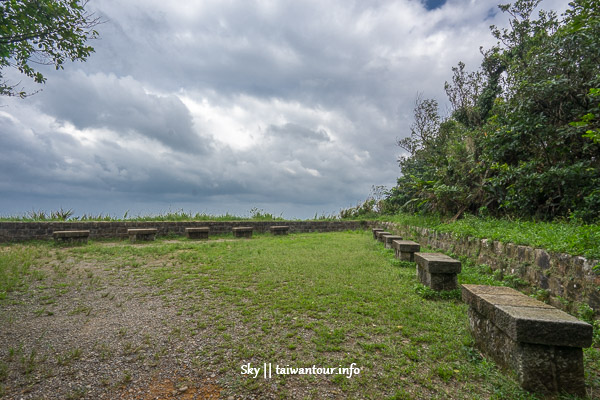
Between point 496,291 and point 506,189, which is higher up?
point 506,189

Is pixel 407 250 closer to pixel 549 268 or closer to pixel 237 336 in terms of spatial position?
pixel 549 268

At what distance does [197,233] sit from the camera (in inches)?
421

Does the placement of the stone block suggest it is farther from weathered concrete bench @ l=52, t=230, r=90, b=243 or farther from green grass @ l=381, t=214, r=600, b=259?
weathered concrete bench @ l=52, t=230, r=90, b=243

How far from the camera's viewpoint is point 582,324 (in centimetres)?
198

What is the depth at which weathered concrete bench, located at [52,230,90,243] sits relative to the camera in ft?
27.9

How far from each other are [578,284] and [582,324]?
4.95 ft

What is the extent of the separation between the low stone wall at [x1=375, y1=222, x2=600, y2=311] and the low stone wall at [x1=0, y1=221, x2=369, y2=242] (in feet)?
29.6

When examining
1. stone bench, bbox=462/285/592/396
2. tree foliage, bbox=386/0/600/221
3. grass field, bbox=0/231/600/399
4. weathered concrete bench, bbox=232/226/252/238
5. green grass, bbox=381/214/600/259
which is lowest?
grass field, bbox=0/231/600/399

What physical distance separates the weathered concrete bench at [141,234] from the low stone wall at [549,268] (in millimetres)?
9155

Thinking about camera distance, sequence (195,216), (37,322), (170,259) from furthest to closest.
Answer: (195,216) → (170,259) → (37,322)

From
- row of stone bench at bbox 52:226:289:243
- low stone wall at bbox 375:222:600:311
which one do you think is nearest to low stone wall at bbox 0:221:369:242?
row of stone bench at bbox 52:226:289:243

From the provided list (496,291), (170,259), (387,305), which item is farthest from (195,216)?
(496,291)

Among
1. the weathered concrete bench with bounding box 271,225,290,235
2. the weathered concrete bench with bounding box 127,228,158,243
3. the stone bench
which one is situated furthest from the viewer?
the weathered concrete bench with bounding box 271,225,290,235

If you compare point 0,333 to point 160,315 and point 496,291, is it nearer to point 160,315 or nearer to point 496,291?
point 160,315
